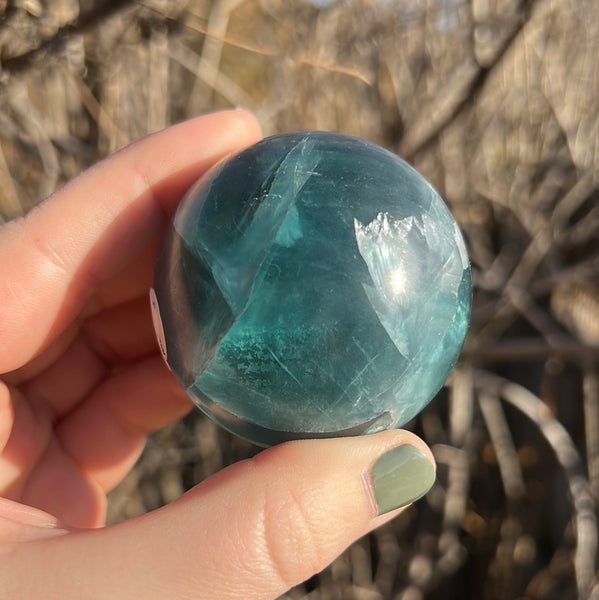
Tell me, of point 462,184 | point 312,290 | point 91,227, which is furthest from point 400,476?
point 462,184

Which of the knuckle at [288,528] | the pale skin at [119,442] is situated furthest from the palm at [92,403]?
the knuckle at [288,528]

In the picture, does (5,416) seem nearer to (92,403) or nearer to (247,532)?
(92,403)

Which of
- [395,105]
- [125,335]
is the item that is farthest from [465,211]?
[125,335]

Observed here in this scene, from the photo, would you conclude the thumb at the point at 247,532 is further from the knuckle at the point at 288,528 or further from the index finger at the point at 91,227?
the index finger at the point at 91,227

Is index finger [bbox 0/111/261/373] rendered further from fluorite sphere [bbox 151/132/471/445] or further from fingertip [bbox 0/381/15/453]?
fluorite sphere [bbox 151/132/471/445]

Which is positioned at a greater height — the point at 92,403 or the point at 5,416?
the point at 5,416

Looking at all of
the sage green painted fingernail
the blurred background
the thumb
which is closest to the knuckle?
the thumb

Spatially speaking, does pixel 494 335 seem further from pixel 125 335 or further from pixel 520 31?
pixel 125 335
